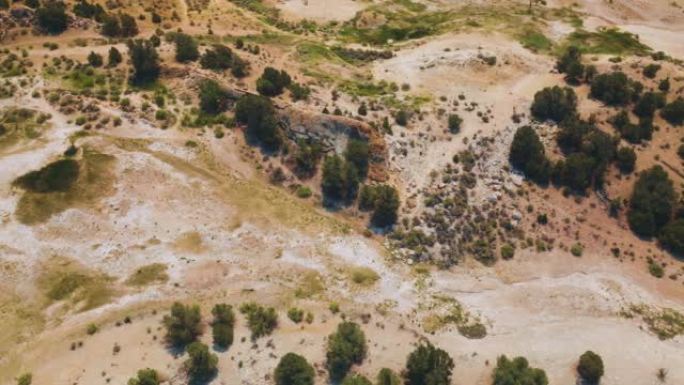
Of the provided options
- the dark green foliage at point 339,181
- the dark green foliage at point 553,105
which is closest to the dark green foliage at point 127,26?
the dark green foliage at point 339,181

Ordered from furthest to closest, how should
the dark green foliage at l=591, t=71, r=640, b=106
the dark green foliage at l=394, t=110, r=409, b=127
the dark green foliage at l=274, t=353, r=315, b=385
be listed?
the dark green foliage at l=591, t=71, r=640, b=106
the dark green foliage at l=394, t=110, r=409, b=127
the dark green foliage at l=274, t=353, r=315, b=385

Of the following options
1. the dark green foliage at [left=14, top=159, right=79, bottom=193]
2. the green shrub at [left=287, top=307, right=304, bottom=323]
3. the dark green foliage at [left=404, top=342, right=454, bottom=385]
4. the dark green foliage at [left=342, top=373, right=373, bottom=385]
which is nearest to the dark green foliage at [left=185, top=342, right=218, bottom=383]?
the green shrub at [left=287, top=307, right=304, bottom=323]

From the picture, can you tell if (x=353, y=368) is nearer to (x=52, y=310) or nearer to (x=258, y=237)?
(x=258, y=237)

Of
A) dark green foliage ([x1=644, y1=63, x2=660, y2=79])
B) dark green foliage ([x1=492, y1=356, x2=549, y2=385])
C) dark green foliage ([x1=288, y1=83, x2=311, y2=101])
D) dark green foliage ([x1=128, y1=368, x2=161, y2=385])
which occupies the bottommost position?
dark green foliage ([x1=492, y1=356, x2=549, y2=385])

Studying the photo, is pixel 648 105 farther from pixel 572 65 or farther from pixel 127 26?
pixel 127 26

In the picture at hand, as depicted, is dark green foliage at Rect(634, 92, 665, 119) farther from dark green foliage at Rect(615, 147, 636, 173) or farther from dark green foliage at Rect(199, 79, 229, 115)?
dark green foliage at Rect(199, 79, 229, 115)

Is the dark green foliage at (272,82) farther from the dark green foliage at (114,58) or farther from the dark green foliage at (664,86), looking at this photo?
the dark green foliage at (664,86)

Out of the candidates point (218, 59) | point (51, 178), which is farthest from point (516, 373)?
point (218, 59)
